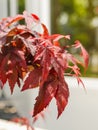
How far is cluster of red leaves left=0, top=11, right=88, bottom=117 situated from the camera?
655mm

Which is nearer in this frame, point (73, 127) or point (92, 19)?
point (73, 127)

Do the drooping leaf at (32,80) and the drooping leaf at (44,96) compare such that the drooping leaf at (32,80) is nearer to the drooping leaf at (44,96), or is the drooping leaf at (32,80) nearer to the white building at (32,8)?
the drooping leaf at (44,96)

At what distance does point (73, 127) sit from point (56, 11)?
4988mm

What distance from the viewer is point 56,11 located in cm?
732

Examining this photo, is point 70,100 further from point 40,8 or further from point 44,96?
point 44,96

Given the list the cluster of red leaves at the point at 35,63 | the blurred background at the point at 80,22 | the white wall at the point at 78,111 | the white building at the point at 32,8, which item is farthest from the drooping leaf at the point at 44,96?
the blurred background at the point at 80,22

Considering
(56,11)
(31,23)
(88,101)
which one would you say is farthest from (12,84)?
(56,11)

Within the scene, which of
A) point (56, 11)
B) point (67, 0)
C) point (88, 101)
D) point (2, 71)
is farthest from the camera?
point (67, 0)

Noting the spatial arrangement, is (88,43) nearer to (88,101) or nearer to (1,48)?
(88,101)

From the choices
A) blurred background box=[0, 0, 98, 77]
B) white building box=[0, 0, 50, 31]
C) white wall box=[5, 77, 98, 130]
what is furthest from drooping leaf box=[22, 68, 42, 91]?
blurred background box=[0, 0, 98, 77]

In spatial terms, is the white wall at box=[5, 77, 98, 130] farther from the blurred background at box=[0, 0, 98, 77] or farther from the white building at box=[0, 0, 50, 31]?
the blurred background at box=[0, 0, 98, 77]

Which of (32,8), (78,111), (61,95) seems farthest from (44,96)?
(32,8)

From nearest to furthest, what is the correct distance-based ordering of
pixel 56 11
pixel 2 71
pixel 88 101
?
pixel 2 71 → pixel 88 101 → pixel 56 11

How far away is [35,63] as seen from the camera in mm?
715
